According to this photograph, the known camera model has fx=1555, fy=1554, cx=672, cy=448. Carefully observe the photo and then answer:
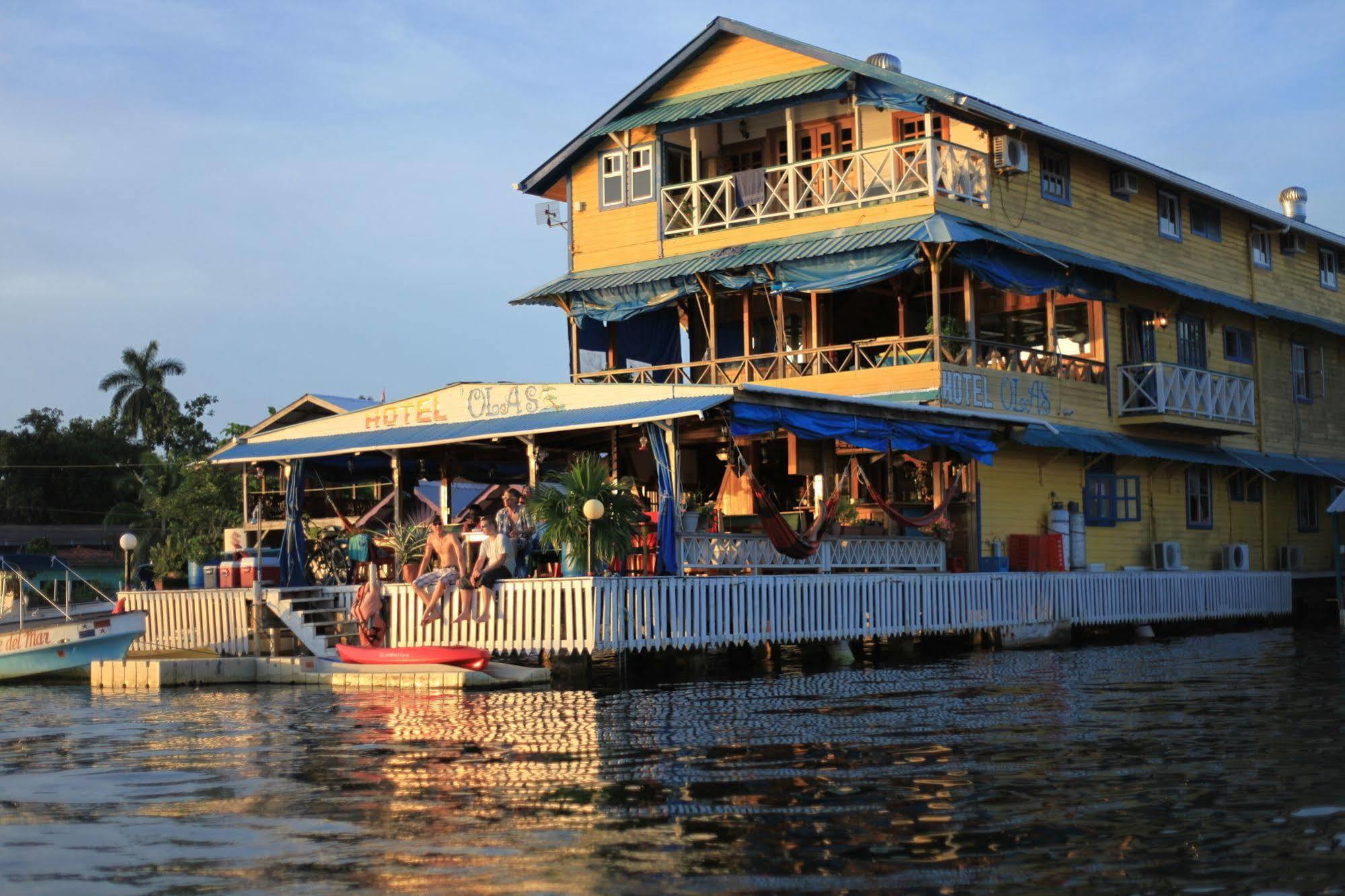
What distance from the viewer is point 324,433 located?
2469 cm

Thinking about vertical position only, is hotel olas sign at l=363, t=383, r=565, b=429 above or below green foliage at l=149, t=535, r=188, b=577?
above

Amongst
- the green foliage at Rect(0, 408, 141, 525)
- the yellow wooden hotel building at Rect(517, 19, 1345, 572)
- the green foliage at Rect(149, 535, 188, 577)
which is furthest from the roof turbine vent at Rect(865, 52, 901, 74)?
the green foliage at Rect(0, 408, 141, 525)

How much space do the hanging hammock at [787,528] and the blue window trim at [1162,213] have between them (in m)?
13.8

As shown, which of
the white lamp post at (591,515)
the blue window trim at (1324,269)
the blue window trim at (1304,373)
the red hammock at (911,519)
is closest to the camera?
the white lamp post at (591,515)

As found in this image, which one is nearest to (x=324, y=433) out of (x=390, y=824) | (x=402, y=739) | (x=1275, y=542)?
(x=402, y=739)

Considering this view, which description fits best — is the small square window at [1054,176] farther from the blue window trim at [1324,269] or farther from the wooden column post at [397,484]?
the wooden column post at [397,484]

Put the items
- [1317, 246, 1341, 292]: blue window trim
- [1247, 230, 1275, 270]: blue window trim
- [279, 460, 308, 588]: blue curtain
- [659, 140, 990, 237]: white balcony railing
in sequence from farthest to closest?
[1317, 246, 1341, 292]: blue window trim, [1247, 230, 1275, 270]: blue window trim, [659, 140, 990, 237]: white balcony railing, [279, 460, 308, 588]: blue curtain

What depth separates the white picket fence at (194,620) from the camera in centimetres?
2316

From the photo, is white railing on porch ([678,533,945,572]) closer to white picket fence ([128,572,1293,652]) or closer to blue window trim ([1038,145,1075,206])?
white picket fence ([128,572,1293,652])

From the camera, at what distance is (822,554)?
2166 centimetres

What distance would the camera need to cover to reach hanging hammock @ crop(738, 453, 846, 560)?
65.4ft

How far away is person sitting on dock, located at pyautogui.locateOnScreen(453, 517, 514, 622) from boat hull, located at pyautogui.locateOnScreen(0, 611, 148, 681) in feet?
17.9

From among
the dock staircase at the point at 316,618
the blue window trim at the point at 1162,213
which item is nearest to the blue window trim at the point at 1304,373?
the blue window trim at the point at 1162,213

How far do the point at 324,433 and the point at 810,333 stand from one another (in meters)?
9.35
